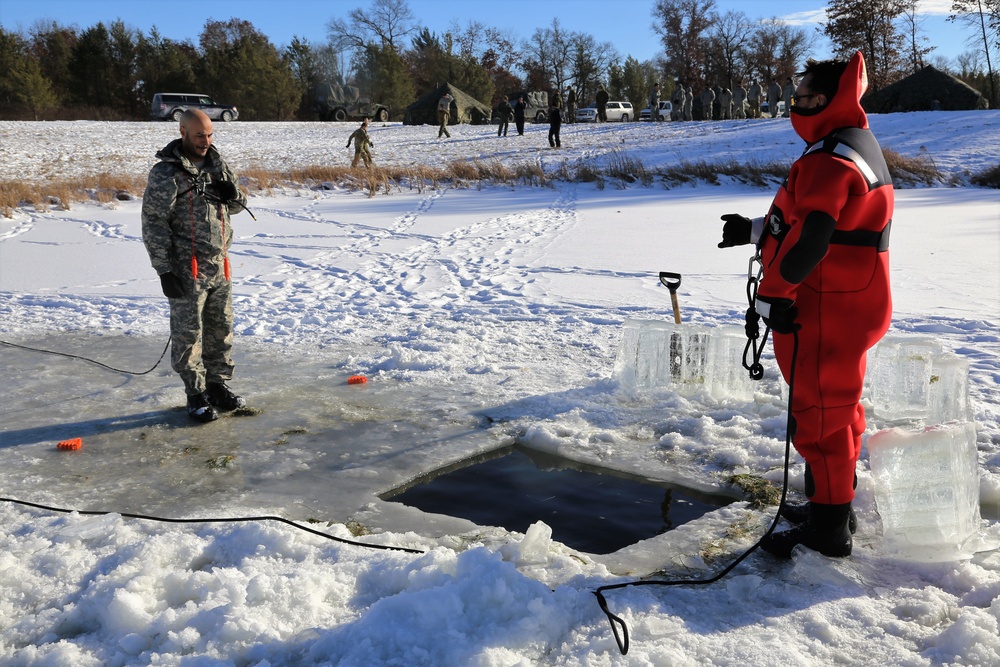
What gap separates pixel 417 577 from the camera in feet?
9.96

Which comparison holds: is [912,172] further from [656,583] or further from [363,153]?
[656,583]

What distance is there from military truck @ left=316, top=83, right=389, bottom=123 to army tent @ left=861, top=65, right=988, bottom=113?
24.4 m

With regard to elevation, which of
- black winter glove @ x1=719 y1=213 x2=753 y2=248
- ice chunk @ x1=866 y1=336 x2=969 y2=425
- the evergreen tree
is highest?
the evergreen tree

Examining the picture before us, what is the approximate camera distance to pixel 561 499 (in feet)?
13.5

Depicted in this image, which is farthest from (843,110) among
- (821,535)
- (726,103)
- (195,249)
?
(726,103)

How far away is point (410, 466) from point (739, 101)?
34337mm

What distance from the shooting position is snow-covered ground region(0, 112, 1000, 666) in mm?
2799

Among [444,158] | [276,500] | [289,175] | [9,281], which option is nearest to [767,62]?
[444,158]

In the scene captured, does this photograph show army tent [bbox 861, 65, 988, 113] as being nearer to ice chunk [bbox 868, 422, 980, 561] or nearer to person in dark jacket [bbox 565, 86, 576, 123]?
person in dark jacket [bbox 565, 86, 576, 123]

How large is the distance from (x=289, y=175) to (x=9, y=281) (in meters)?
10.4

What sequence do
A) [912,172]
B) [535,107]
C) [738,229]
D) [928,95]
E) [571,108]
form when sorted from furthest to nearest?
[535,107]
[571,108]
[928,95]
[912,172]
[738,229]

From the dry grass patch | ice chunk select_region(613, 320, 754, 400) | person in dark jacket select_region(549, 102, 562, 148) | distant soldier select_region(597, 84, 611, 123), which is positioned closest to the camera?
ice chunk select_region(613, 320, 754, 400)

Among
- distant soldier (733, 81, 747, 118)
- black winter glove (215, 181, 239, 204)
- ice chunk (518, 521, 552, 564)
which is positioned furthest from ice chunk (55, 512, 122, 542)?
distant soldier (733, 81, 747, 118)

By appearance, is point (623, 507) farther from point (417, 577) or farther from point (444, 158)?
point (444, 158)
